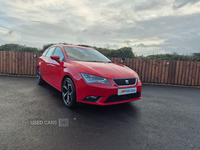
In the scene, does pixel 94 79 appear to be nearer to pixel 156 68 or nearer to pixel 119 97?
pixel 119 97

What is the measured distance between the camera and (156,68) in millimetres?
8602

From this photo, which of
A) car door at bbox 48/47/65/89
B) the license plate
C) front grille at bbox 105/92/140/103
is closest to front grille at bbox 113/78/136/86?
the license plate

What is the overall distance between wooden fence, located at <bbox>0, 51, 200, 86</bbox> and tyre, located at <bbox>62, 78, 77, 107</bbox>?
19.4 ft

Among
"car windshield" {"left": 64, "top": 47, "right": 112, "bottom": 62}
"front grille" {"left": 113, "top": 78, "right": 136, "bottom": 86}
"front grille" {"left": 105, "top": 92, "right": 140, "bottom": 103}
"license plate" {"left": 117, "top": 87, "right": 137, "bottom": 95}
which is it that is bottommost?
"front grille" {"left": 105, "top": 92, "right": 140, "bottom": 103}

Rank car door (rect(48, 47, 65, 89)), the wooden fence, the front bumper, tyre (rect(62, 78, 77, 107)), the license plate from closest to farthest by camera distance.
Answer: the front bumper
the license plate
tyre (rect(62, 78, 77, 107))
car door (rect(48, 47, 65, 89))
the wooden fence

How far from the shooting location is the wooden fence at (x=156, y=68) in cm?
847

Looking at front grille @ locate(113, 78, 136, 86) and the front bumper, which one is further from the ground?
front grille @ locate(113, 78, 136, 86)

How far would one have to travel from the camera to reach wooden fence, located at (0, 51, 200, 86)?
847cm

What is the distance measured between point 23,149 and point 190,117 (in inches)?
139

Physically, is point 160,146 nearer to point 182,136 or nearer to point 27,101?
point 182,136

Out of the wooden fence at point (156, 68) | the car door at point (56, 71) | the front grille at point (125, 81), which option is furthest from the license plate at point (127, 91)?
the wooden fence at point (156, 68)

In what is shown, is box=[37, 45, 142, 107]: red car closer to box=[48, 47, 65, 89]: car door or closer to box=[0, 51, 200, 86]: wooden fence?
box=[48, 47, 65, 89]: car door

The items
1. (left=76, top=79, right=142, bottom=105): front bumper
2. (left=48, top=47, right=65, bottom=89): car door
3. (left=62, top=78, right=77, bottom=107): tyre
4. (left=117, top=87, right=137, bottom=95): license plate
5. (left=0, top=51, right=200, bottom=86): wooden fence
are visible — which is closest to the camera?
(left=76, top=79, right=142, bottom=105): front bumper

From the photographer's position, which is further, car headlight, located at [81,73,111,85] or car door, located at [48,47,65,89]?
car door, located at [48,47,65,89]
